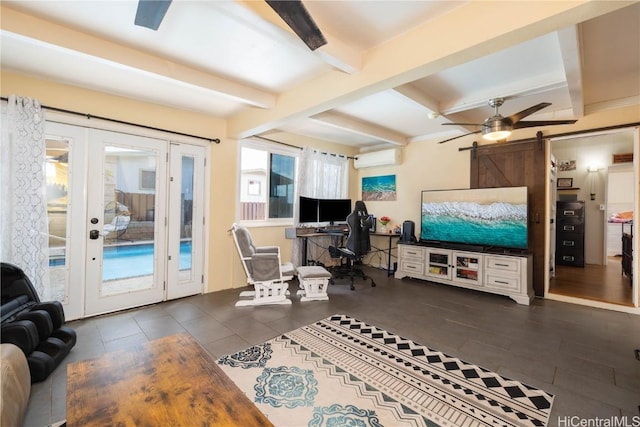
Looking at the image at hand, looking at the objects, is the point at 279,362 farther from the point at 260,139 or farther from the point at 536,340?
the point at 260,139

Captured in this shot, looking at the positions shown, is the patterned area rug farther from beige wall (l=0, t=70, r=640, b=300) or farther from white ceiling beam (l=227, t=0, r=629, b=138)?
white ceiling beam (l=227, t=0, r=629, b=138)

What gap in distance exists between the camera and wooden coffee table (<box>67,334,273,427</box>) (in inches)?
44.3

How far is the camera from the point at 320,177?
17.5 feet

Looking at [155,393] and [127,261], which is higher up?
[127,261]

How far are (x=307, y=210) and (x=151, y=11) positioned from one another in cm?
377

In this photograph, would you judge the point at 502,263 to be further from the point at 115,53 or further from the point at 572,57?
the point at 115,53

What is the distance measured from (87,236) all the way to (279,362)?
2.66m

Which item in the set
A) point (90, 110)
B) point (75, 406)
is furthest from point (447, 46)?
point (90, 110)

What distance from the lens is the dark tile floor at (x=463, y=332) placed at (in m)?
1.86

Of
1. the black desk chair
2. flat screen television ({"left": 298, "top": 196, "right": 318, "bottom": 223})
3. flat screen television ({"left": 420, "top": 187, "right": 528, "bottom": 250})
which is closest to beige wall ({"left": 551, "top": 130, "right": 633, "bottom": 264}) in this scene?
flat screen television ({"left": 420, "top": 187, "right": 528, "bottom": 250})

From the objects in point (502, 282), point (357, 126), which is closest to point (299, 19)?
point (357, 126)

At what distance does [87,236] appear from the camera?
121 inches

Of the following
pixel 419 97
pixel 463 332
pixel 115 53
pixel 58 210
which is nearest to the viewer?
pixel 115 53

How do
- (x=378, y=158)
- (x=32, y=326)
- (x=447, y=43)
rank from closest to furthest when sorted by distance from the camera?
(x=447, y=43), (x=32, y=326), (x=378, y=158)
